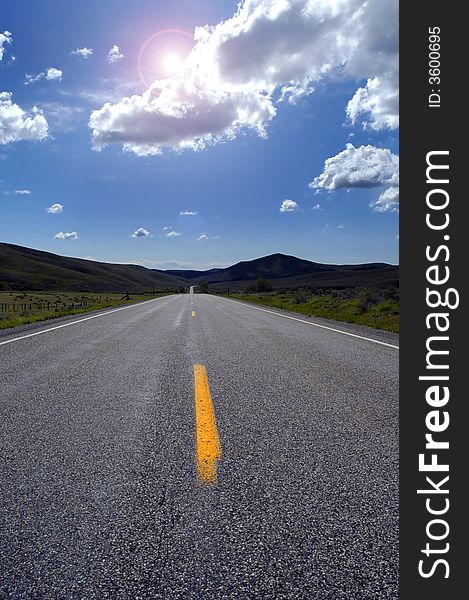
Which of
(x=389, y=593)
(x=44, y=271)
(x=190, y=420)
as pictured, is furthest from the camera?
(x=44, y=271)

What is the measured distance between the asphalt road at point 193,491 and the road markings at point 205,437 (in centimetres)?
6

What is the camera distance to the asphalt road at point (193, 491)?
5.92ft

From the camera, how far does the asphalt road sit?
5.92ft

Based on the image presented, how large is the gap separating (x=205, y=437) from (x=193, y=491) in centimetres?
88

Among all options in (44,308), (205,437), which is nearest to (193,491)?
(205,437)

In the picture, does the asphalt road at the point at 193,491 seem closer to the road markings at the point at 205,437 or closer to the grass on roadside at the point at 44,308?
the road markings at the point at 205,437

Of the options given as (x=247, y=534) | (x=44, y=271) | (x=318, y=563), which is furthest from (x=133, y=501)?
(x=44, y=271)

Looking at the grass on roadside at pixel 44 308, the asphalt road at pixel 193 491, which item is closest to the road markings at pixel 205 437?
the asphalt road at pixel 193 491

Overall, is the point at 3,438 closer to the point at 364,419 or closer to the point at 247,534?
the point at 247,534

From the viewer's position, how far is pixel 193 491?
251 cm

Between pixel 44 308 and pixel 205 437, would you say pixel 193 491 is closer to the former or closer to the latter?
pixel 205 437

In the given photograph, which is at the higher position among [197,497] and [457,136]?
[457,136]

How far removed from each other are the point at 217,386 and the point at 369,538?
3.21 m

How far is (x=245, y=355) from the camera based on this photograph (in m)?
7.52
